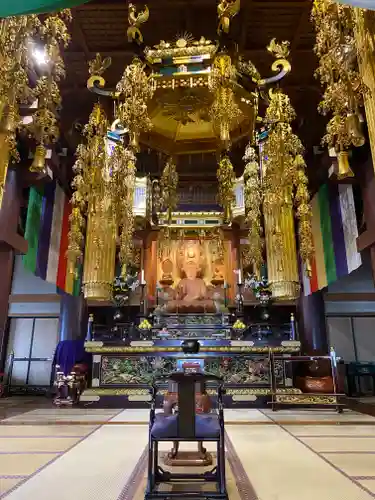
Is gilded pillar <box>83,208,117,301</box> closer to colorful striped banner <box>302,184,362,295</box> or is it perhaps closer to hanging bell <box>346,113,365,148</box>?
colorful striped banner <box>302,184,362,295</box>

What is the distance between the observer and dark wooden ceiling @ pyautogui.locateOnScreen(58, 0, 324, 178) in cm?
499

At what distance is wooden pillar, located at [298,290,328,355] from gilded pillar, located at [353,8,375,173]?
5.29m

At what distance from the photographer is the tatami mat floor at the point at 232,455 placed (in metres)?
1.83

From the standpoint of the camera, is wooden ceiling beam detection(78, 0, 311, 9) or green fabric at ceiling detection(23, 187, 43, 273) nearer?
wooden ceiling beam detection(78, 0, 311, 9)

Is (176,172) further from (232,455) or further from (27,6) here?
(27,6)

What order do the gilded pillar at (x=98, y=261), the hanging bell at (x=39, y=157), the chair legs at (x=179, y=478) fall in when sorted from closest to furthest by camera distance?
the chair legs at (x=179, y=478)
the hanging bell at (x=39, y=157)
the gilded pillar at (x=98, y=261)

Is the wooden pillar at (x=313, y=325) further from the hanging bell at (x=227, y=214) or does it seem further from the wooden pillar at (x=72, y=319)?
the wooden pillar at (x=72, y=319)

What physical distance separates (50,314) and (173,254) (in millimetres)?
3756

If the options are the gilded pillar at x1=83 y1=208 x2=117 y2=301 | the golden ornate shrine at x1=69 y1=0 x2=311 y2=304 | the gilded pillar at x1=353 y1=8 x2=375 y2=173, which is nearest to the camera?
the gilded pillar at x1=353 y1=8 x2=375 y2=173

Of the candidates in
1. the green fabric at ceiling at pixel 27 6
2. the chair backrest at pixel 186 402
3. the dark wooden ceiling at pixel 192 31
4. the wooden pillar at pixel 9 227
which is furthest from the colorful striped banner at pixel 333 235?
the green fabric at ceiling at pixel 27 6

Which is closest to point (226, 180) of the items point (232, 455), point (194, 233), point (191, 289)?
point (194, 233)

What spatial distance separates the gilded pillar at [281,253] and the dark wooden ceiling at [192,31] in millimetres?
2199

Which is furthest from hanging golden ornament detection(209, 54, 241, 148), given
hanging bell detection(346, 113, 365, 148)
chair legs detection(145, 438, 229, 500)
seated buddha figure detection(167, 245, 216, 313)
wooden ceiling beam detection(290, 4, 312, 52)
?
seated buddha figure detection(167, 245, 216, 313)

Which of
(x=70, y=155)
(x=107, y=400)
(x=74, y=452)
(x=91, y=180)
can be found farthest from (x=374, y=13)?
(x=70, y=155)
